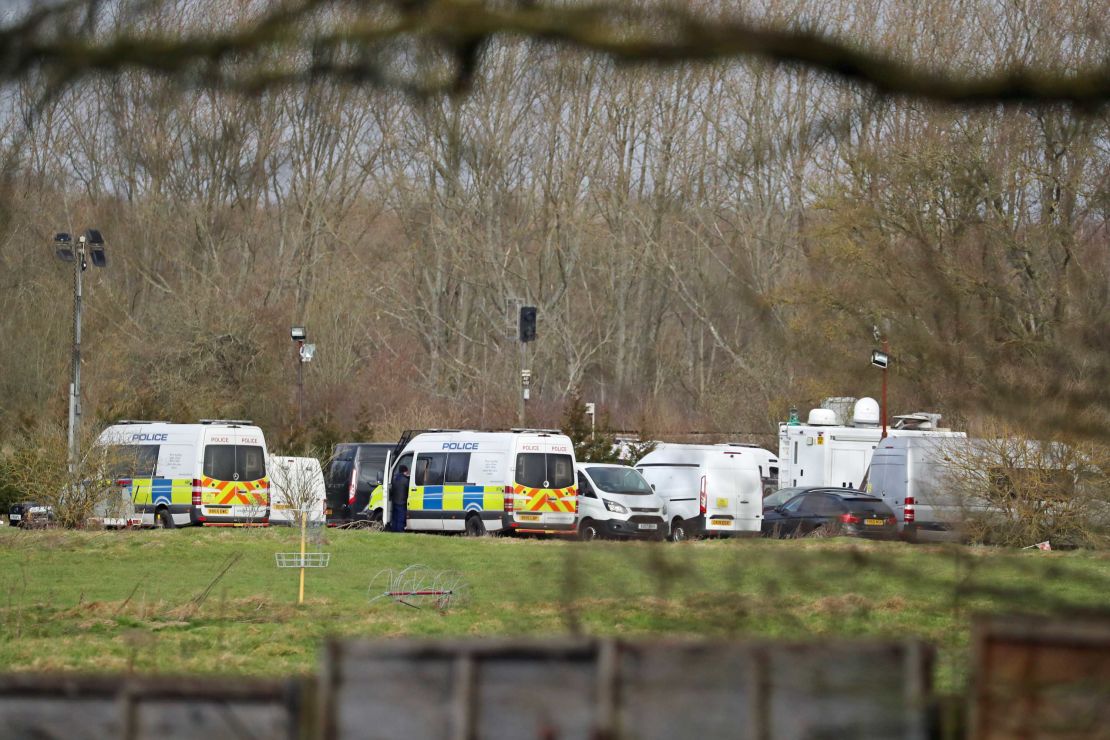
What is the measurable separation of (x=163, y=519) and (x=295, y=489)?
12.9 feet

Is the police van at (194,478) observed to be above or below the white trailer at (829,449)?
below

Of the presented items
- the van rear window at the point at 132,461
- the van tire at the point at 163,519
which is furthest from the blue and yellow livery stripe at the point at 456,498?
the van rear window at the point at 132,461

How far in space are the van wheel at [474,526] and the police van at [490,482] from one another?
0.01 metres

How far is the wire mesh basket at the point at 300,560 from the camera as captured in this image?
→ 50.8 feet

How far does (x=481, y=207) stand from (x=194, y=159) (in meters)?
1.07

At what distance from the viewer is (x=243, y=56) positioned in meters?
3.28

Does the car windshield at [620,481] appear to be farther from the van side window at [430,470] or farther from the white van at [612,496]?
the van side window at [430,470]

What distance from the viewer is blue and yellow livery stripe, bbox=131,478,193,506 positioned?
1083 inches

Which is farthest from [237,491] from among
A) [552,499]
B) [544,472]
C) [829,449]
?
[829,449]

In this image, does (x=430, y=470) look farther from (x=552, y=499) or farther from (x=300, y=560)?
(x=300, y=560)

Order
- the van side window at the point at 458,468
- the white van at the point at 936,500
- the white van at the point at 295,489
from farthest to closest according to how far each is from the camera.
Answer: the van side window at the point at 458,468
the white van at the point at 295,489
the white van at the point at 936,500

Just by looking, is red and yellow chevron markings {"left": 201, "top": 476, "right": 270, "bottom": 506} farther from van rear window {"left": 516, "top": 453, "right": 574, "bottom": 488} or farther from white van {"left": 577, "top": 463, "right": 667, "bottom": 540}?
white van {"left": 577, "top": 463, "right": 667, "bottom": 540}

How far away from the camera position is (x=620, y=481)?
2666cm

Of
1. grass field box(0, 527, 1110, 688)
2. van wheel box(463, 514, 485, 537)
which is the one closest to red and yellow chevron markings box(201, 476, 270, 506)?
van wheel box(463, 514, 485, 537)
